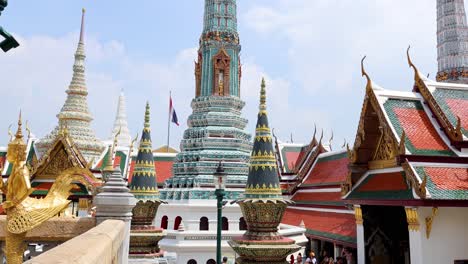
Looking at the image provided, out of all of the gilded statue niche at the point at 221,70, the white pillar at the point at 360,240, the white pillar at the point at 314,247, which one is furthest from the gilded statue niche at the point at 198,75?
the white pillar at the point at 360,240

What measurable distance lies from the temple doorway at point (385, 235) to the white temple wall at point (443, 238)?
7.23ft

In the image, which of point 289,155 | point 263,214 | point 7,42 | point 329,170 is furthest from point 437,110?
point 289,155

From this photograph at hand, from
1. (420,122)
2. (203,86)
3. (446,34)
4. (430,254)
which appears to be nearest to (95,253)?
(430,254)

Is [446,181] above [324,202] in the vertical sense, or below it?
above

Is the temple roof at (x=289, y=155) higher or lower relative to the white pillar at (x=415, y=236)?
higher

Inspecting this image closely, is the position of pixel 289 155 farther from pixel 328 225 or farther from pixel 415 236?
pixel 415 236

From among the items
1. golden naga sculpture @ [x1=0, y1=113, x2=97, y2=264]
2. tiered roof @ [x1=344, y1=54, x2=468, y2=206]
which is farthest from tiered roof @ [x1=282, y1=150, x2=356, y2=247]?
golden naga sculpture @ [x1=0, y1=113, x2=97, y2=264]

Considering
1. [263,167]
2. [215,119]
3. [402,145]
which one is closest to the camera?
[263,167]

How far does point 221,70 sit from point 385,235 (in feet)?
54.0

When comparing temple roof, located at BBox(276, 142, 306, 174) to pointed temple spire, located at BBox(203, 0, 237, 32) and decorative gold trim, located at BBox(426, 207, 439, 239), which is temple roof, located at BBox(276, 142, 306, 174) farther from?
decorative gold trim, located at BBox(426, 207, 439, 239)

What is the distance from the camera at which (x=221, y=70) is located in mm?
26359

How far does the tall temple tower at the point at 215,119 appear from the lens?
24.0 meters

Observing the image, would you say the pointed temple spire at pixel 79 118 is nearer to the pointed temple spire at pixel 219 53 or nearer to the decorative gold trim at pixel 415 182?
the pointed temple spire at pixel 219 53

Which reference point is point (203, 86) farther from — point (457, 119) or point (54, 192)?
point (54, 192)
